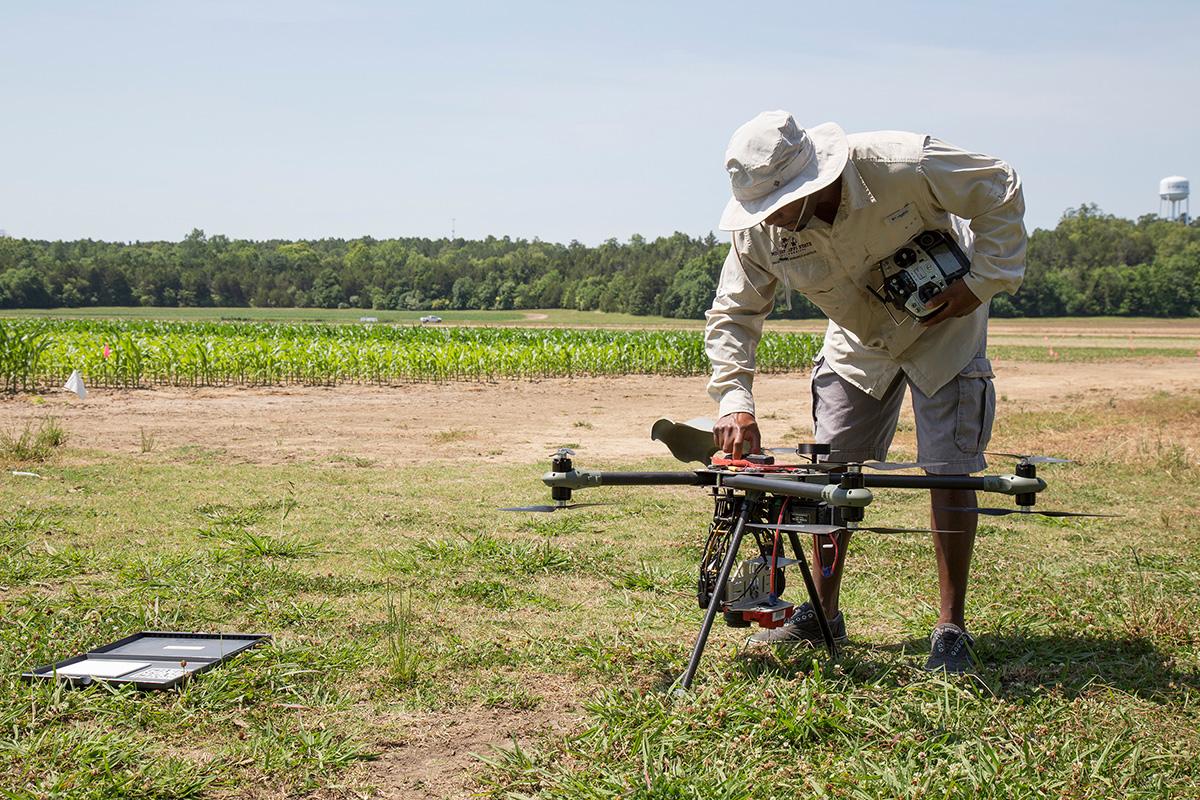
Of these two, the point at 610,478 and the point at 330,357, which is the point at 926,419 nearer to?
the point at 610,478

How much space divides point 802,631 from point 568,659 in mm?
907

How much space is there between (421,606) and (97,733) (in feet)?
5.71

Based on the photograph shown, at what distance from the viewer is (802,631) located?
400 centimetres

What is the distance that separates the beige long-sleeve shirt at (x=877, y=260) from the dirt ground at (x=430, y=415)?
701cm

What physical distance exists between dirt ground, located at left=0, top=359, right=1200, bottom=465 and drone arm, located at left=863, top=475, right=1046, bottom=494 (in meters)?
7.66

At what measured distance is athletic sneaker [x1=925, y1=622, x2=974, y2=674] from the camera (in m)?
3.61

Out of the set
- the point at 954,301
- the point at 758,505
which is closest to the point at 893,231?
the point at 954,301

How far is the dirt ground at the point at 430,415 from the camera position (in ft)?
38.3

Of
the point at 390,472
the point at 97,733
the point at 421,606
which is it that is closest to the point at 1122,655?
the point at 421,606

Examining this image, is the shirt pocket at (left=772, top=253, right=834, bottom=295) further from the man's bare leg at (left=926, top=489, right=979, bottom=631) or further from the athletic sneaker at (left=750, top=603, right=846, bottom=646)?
the athletic sneaker at (left=750, top=603, right=846, bottom=646)

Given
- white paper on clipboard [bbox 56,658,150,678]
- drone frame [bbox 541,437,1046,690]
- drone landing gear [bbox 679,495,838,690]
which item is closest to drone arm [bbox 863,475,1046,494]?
drone frame [bbox 541,437,1046,690]

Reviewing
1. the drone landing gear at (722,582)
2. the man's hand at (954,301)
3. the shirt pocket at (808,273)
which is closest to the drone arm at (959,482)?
the drone landing gear at (722,582)

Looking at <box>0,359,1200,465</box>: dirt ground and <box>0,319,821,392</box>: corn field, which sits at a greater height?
<box>0,319,821,392</box>: corn field

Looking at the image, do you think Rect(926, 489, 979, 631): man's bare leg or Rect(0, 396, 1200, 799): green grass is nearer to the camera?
Rect(0, 396, 1200, 799): green grass
